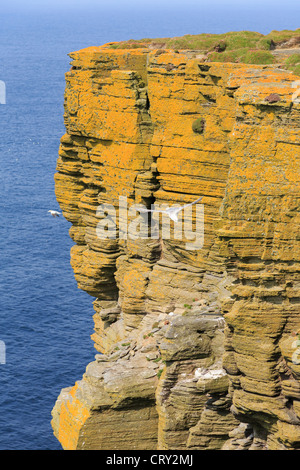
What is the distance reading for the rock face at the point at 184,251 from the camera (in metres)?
50.2

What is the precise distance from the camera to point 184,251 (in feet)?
214

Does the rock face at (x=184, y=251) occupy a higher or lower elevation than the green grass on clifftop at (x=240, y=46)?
lower

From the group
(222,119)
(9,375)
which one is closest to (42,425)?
(9,375)

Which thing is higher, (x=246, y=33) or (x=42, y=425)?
(x=246, y=33)

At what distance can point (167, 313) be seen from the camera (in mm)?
66312

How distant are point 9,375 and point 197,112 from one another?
176 feet

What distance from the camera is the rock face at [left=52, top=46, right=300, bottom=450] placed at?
50.2 m

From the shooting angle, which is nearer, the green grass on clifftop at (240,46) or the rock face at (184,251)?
the rock face at (184,251)

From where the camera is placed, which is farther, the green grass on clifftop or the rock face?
the green grass on clifftop

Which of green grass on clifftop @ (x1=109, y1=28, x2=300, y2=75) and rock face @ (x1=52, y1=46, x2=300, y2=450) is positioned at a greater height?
green grass on clifftop @ (x1=109, y1=28, x2=300, y2=75)

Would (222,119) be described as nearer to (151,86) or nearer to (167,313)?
(151,86)

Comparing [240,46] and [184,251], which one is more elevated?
[240,46]

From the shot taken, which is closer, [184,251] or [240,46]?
[184,251]
